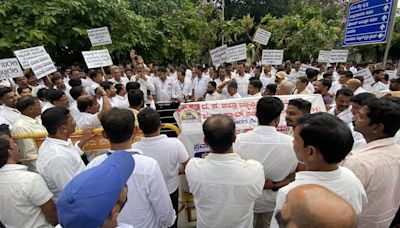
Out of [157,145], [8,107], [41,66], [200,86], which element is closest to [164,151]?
[157,145]

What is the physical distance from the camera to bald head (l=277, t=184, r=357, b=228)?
104 centimetres

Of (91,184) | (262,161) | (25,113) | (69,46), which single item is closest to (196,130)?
(262,161)

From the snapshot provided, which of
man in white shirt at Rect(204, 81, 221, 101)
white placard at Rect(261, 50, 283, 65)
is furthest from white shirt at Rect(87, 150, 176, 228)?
white placard at Rect(261, 50, 283, 65)

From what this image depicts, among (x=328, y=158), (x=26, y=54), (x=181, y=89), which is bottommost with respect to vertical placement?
(x=181, y=89)

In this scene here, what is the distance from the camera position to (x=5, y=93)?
4.43m

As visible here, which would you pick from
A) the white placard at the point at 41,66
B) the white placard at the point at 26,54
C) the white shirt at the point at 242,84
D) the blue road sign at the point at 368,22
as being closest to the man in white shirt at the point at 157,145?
the white placard at the point at 41,66

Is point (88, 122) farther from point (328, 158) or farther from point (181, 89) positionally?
point (181, 89)

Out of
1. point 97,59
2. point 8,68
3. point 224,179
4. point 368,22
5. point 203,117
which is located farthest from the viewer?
point 97,59

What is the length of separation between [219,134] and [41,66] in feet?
18.4

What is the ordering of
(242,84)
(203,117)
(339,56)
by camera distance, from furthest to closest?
1. (339,56)
2. (242,84)
3. (203,117)

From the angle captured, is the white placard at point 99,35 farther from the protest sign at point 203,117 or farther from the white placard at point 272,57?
the protest sign at point 203,117

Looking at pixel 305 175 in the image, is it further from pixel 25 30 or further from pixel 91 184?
pixel 25 30

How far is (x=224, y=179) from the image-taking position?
7.57 ft

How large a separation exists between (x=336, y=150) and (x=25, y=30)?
32.6 ft
